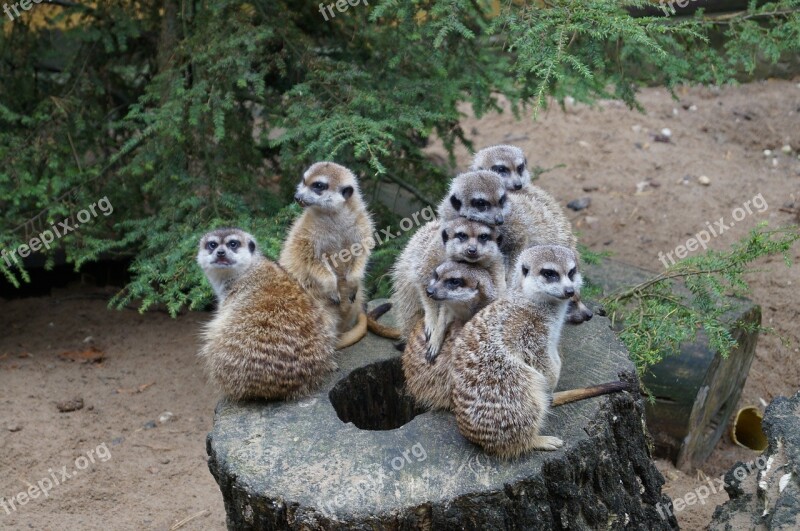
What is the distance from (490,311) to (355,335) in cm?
87

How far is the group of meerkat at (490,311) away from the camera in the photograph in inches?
108

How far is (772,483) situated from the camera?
3111mm

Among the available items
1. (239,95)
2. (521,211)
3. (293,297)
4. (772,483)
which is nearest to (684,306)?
(521,211)

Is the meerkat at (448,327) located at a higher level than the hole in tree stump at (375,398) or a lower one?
higher

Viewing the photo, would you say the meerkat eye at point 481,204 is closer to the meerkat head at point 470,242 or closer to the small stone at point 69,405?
the meerkat head at point 470,242

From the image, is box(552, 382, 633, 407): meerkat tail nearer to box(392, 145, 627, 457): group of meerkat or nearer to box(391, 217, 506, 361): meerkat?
box(392, 145, 627, 457): group of meerkat

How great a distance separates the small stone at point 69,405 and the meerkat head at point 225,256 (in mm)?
2070

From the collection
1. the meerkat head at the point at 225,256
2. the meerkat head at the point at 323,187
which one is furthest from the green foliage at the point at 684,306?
the meerkat head at the point at 225,256

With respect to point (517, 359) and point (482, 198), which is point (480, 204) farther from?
point (517, 359)

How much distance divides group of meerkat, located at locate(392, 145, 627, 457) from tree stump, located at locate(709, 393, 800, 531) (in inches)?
26.8

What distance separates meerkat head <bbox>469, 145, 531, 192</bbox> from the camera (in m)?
4.11

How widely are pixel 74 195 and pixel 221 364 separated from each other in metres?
2.63

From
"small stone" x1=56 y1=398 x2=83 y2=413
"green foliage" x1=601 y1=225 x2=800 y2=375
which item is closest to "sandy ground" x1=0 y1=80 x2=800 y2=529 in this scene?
"small stone" x1=56 y1=398 x2=83 y2=413

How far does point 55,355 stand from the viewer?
5.70 m
